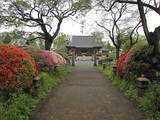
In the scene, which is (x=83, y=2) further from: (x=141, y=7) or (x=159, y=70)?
(x=159, y=70)

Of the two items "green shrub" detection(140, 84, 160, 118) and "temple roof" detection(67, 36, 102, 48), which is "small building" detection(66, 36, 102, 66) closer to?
"temple roof" detection(67, 36, 102, 48)

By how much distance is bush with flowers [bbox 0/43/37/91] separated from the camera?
3850 mm

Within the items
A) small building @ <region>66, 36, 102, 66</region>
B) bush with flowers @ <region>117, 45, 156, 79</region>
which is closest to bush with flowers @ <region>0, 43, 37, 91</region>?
bush with flowers @ <region>117, 45, 156, 79</region>

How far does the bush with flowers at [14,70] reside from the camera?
3.85m

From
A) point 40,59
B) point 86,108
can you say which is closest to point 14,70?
point 86,108

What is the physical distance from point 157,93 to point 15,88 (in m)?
3.95

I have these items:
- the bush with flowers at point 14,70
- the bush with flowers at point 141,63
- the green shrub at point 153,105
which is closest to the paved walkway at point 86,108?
the green shrub at point 153,105

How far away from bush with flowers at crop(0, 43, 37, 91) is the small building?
1624cm

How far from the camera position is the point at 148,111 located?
3684mm

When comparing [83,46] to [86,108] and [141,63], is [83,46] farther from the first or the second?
[86,108]

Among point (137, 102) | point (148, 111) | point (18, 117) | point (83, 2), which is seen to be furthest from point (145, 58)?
point (83, 2)

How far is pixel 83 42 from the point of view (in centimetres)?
2352

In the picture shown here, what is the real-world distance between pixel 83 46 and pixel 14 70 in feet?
60.1

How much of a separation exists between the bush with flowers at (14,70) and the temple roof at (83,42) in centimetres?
1724
